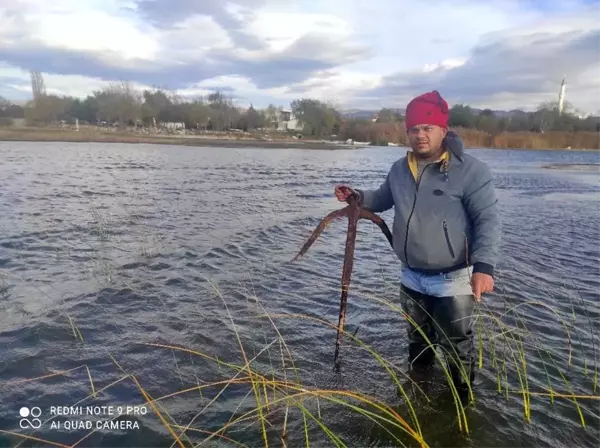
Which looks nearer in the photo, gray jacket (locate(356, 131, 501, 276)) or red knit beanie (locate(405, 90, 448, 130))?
gray jacket (locate(356, 131, 501, 276))

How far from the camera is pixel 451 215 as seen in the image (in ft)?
12.3

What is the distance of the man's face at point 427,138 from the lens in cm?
379

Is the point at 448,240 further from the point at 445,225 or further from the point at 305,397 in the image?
the point at 305,397

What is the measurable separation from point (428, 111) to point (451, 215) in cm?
86

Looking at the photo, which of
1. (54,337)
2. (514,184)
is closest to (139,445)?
(54,337)

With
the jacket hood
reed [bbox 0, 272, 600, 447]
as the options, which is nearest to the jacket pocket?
the jacket hood

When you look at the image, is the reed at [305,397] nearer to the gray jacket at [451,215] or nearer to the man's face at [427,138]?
the gray jacket at [451,215]

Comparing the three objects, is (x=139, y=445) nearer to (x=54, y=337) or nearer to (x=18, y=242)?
(x=54, y=337)

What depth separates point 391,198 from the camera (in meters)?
4.45

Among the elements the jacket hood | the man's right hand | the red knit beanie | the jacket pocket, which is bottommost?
the jacket pocket

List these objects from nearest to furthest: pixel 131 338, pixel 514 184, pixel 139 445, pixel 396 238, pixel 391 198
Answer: pixel 139 445 → pixel 396 238 → pixel 391 198 → pixel 131 338 → pixel 514 184

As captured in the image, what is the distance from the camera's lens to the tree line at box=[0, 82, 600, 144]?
287 ft

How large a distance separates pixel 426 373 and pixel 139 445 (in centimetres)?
275

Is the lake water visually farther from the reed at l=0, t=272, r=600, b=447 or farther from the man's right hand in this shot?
the man's right hand
